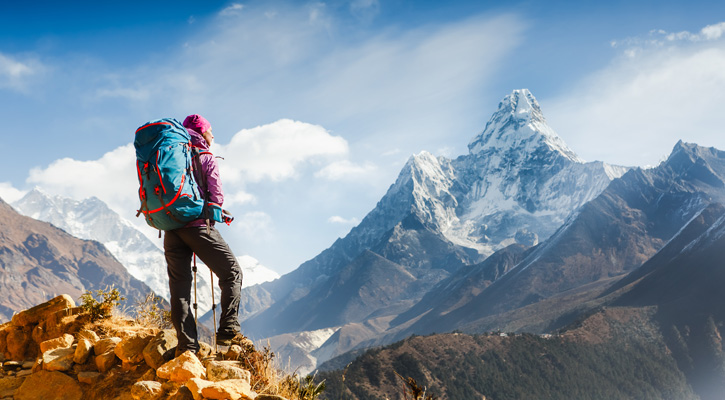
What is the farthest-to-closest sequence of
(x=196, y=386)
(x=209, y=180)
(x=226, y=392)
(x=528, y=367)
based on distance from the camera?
1. (x=528, y=367)
2. (x=209, y=180)
3. (x=196, y=386)
4. (x=226, y=392)

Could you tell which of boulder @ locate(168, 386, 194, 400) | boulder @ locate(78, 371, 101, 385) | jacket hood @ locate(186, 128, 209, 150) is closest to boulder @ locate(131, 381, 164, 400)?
boulder @ locate(168, 386, 194, 400)

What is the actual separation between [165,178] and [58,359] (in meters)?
3.62

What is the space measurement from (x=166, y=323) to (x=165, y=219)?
3.79 meters

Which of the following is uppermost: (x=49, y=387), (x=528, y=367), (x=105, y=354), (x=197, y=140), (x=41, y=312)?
(x=197, y=140)

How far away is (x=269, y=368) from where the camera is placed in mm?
7371

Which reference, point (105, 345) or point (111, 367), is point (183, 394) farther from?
point (105, 345)

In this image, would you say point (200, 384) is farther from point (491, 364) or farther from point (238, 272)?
point (491, 364)

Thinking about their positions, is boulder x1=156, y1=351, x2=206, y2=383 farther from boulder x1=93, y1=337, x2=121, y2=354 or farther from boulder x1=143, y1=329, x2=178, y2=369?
boulder x1=93, y1=337, x2=121, y2=354

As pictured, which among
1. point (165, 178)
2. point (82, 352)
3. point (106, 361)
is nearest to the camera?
point (165, 178)

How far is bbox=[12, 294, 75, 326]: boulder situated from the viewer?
10.3m

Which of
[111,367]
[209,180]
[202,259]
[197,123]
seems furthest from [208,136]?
[111,367]

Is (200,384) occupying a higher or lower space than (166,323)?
lower

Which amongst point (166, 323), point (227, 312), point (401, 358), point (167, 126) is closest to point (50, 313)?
point (166, 323)

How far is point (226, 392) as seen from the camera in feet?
20.1
